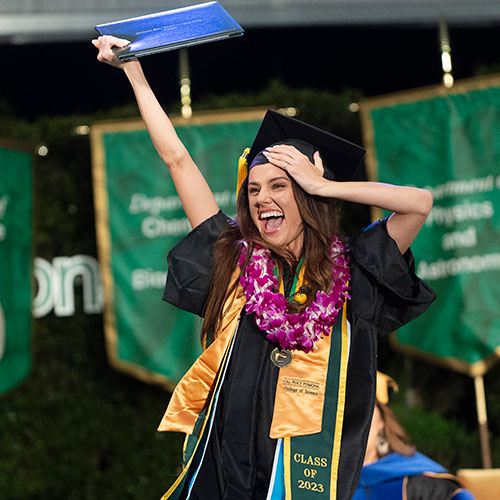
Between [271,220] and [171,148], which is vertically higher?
[171,148]

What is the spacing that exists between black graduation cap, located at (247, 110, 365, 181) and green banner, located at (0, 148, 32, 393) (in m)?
2.84

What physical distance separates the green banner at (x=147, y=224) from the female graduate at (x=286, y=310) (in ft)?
8.48

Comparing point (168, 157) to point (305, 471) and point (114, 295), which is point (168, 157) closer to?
point (305, 471)

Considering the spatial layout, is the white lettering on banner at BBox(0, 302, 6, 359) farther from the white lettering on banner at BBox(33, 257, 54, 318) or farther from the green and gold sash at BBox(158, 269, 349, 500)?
the green and gold sash at BBox(158, 269, 349, 500)

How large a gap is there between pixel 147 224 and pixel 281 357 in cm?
294

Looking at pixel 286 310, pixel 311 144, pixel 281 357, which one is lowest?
pixel 281 357

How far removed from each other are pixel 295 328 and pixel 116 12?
3699mm

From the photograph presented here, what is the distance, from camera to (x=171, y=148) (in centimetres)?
241

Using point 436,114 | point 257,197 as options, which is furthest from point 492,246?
point 257,197

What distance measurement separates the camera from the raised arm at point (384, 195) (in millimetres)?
2172

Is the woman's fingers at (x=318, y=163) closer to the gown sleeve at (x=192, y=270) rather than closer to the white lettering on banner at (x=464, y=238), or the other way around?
the gown sleeve at (x=192, y=270)

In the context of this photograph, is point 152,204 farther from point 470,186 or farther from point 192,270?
point 192,270

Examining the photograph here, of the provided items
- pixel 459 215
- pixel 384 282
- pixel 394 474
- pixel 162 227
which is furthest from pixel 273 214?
pixel 162 227

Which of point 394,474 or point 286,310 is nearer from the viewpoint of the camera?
point 286,310
